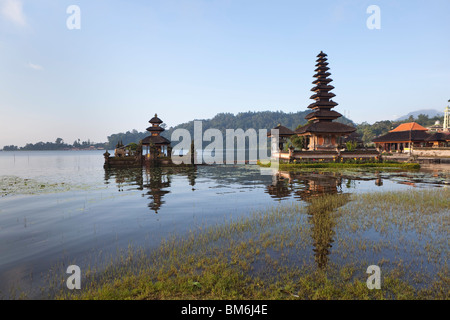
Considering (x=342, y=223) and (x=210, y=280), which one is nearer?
(x=210, y=280)

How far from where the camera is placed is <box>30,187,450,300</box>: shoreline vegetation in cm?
492

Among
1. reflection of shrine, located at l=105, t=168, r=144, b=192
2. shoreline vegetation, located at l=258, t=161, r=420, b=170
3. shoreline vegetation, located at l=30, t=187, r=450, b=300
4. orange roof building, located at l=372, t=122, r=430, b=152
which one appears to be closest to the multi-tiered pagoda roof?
shoreline vegetation, located at l=258, t=161, r=420, b=170

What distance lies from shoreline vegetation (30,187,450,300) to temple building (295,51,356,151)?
1207 inches

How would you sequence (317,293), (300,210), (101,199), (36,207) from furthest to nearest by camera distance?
(101,199)
(36,207)
(300,210)
(317,293)

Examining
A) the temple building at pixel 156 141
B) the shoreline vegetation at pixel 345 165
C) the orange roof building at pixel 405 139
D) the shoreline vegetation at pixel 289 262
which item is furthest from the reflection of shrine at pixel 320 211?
the orange roof building at pixel 405 139

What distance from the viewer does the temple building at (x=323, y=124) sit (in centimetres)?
3912

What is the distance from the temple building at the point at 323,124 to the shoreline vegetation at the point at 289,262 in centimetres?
3065

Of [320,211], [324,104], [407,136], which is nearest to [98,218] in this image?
[320,211]

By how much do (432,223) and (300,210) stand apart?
511 cm

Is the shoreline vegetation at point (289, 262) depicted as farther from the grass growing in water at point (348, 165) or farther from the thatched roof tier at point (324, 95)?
the thatched roof tier at point (324, 95)

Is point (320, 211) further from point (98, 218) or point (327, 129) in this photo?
point (327, 129)

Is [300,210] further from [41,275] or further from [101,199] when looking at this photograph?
[101,199]
